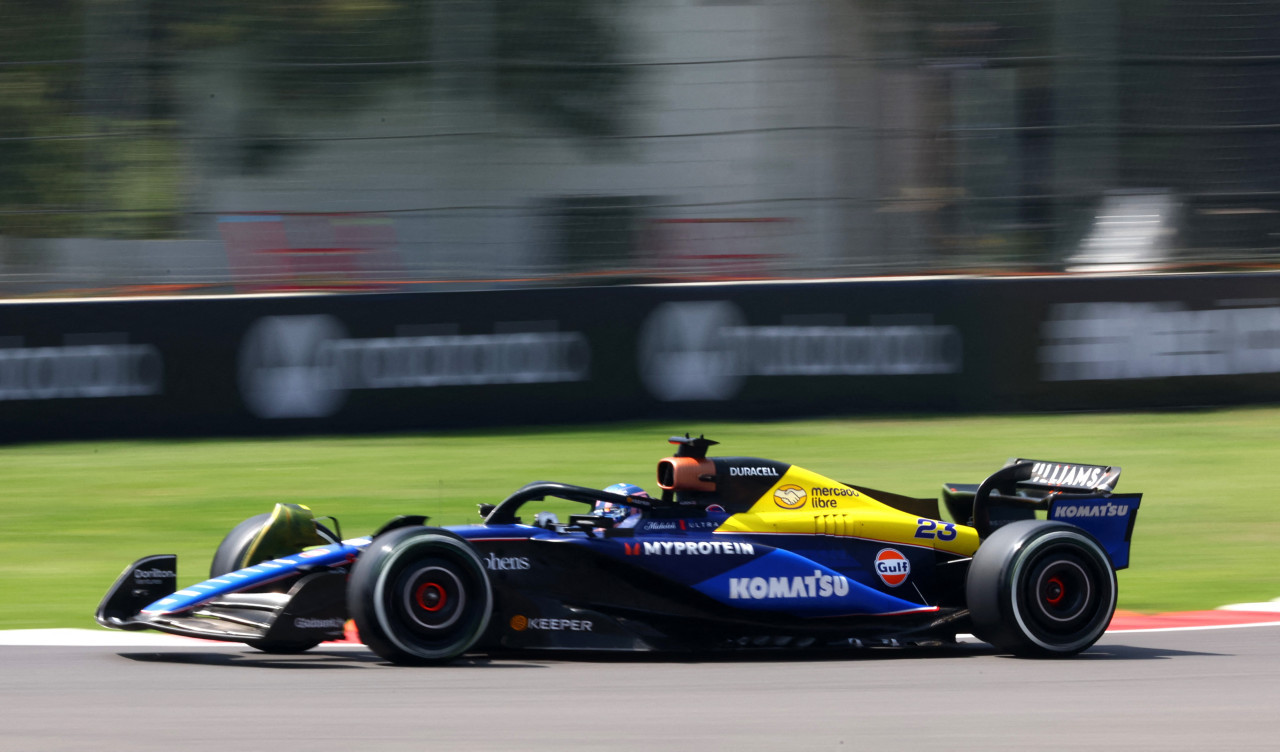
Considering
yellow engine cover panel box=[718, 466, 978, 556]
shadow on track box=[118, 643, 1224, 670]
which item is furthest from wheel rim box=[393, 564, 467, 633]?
yellow engine cover panel box=[718, 466, 978, 556]

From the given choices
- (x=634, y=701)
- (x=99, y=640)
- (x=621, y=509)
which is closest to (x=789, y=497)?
(x=621, y=509)

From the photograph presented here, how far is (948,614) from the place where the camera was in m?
6.77

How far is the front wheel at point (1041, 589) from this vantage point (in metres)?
6.50

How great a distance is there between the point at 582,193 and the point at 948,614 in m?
8.49

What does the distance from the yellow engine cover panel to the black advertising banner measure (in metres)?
7.19

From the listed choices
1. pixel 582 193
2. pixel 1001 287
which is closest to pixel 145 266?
pixel 582 193

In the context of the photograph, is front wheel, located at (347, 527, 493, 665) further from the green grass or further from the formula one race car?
the green grass

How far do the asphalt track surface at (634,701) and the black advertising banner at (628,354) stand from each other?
662 centimetres

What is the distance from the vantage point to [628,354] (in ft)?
46.2

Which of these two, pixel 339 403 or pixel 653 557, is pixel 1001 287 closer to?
pixel 339 403

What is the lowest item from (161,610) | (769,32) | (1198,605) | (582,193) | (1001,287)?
(1198,605)

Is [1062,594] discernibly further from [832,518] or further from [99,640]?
[99,640]

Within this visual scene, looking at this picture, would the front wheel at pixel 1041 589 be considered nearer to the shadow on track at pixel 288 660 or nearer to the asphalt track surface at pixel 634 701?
the asphalt track surface at pixel 634 701

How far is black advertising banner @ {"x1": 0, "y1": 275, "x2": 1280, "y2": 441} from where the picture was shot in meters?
13.1
